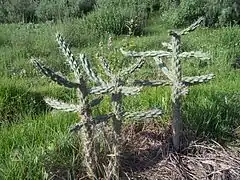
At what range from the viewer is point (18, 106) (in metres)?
5.41

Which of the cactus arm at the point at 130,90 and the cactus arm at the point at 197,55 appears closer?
the cactus arm at the point at 130,90

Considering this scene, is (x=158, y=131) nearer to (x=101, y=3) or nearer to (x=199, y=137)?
(x=199, y=137)

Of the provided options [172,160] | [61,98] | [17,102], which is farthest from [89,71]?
[61,98]

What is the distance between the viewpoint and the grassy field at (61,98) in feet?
10.8

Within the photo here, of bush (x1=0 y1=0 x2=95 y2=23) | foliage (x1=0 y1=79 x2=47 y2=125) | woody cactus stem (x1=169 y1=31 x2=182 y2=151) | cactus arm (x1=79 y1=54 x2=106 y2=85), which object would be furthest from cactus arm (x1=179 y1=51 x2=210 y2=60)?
bush (x1=0 y1=0 x2=95 y2=23)

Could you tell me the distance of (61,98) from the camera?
588 centimetres

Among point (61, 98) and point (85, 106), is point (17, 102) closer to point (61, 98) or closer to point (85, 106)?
point (61, 98)

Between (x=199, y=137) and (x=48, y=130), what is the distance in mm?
1087

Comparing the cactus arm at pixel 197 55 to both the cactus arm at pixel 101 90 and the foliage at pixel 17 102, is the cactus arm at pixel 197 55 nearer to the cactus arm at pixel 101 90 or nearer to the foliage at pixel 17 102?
the cactus arm at pixel 101 90

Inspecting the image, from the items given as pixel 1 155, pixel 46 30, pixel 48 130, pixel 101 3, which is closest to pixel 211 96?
pixel 48 130

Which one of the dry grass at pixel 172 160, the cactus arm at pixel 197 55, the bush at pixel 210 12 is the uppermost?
the cactus arm at pixel 197 55

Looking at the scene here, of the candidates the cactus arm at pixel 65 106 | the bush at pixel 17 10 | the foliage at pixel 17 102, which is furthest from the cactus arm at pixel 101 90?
the bush at pixel 17 10

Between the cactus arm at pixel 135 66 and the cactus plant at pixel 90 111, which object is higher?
the cactus arm at pixel 135 66

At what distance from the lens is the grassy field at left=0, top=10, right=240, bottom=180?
10.8 feet
